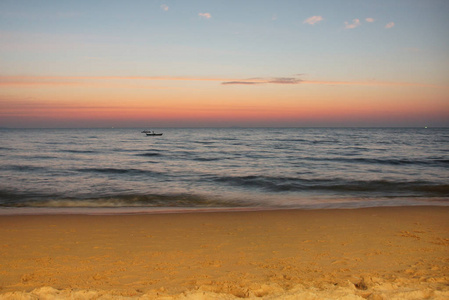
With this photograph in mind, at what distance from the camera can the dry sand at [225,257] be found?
4117mm

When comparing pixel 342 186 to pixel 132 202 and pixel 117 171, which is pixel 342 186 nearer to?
pixel 132 202

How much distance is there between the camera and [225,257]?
5.48 meters

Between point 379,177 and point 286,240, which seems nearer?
point 286,240

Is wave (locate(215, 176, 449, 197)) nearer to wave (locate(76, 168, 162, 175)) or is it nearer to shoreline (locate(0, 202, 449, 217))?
shoreline (locate(0, 202, 449, 217))

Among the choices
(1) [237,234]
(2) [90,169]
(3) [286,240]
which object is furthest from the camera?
(2) [90,169]

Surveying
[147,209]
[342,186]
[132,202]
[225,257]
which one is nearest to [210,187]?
[132,202]

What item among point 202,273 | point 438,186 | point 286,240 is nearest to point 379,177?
point 438,186

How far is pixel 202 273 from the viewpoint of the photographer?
4777mm

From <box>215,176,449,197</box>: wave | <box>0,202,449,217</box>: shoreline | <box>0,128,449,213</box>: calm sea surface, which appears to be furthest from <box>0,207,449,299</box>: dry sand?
<box>215,176,449,197</box>: wave

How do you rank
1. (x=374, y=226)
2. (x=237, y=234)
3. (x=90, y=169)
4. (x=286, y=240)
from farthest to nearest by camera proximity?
(x=90, y=169) → (x=374, y=226) → (x=237, y=234) → (x=286, y=240)

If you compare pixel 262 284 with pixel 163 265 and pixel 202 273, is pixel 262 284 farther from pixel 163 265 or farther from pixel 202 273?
pixel 163 265

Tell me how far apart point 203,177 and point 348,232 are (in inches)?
479

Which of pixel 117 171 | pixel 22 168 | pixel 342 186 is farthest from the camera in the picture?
pixel 22 168

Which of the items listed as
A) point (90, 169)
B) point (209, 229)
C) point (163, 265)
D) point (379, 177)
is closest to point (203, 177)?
point (90, 169)
